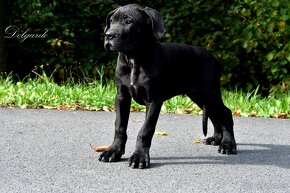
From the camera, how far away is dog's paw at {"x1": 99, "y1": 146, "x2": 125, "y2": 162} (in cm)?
548

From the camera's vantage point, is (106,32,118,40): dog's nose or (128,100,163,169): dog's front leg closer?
(106,32,118,40): dog's nose

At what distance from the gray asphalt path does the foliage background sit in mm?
2979

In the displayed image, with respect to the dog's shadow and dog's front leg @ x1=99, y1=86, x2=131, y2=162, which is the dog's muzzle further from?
the dog's shadow

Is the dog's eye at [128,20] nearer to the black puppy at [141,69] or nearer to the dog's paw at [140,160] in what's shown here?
the black puppy at [141,69]

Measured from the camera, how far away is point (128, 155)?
19.1ft

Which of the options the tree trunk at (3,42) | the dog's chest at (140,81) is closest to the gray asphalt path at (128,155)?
the dog's chest at (140,81)

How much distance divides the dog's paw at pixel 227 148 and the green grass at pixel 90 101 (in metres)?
2.76

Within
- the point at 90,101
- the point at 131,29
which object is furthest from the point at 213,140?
the point at 90,101

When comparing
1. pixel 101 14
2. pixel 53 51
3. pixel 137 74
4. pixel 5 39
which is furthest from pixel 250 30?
pixel 137 74

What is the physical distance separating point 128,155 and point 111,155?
A: 0.36 m

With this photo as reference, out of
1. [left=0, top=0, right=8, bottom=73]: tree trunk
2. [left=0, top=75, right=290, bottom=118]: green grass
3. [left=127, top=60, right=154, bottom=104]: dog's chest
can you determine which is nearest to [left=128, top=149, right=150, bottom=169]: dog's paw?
[left=127, top=60, right=154, bottom=104]: dog's chest

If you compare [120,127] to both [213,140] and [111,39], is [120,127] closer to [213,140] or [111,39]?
[111,39]

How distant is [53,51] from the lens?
11750 millimetres

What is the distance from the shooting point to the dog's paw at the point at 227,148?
6035mm
